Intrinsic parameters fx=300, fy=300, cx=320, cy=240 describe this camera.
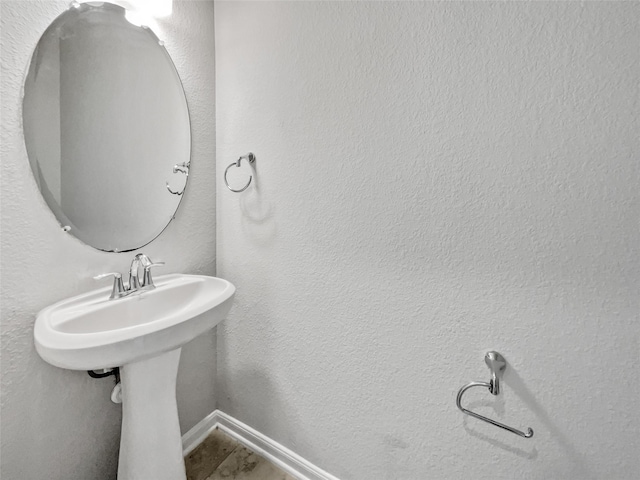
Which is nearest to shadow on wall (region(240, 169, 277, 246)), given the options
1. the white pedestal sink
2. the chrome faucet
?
the white pedestal sink

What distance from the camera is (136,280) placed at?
1.03m

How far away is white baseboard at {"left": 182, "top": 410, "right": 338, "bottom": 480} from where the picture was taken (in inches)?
46.7

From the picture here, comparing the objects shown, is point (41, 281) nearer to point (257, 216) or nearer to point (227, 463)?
point (257, 216)

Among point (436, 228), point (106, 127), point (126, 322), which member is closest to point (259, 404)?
point (126, 322)

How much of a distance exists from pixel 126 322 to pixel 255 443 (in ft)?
2.64

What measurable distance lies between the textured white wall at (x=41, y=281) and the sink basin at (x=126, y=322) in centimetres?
8

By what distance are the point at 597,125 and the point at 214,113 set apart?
131 centimetres

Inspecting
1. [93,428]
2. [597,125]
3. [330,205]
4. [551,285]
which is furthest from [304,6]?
[93,428]

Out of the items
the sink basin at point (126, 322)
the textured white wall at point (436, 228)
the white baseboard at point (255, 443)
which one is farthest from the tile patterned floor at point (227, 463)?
the sink basin at point (126, 322)

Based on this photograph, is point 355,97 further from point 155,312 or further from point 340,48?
point 155,312

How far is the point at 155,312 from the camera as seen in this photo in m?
1.04

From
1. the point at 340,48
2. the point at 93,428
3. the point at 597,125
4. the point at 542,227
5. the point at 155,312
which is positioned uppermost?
the point at 340,48

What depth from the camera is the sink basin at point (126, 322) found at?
27.5 inches

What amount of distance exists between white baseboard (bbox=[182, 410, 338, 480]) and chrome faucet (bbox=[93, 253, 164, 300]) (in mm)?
737
